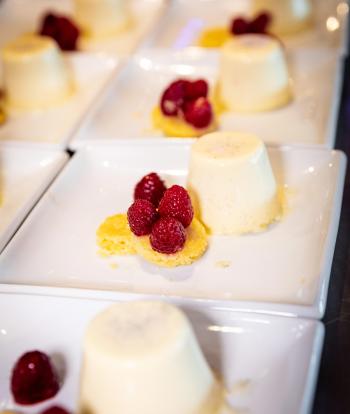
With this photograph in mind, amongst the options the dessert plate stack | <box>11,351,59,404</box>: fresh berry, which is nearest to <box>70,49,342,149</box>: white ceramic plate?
the dessert plate stack

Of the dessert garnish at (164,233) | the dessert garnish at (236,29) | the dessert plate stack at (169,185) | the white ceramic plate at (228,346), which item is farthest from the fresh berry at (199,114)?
the white ceramic plate at (228,346)

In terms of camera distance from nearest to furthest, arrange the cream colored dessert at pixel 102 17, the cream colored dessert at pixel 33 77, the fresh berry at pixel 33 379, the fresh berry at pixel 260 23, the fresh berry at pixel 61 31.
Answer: the fresh berry at pixel 33 379 < the cream colored dessert at pixel 33 77 < the fresh berry at pixel 260 23 < the fresh berry at pixel 61 31 < the cream colored dessert at pixel 102 17

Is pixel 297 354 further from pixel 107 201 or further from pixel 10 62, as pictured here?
pixel 10 62

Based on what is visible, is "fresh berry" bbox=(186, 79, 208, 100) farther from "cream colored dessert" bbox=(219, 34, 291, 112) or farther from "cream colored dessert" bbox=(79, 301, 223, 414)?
"cream colored dessert" bbox=(79, 301, 223, 414)

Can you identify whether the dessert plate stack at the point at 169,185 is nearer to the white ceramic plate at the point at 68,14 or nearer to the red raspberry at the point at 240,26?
the white ceramic plate at the point at 68,14

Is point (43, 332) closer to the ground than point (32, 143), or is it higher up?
→ closer to the ground

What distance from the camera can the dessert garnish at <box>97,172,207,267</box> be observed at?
1474mm

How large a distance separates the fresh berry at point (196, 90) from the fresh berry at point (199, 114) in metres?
0.03

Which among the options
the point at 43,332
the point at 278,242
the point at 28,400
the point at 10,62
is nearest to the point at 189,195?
the point at 278,242

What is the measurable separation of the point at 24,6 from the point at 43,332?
2119 millimetres

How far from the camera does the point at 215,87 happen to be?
2.26 metres

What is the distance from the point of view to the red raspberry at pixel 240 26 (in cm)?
252

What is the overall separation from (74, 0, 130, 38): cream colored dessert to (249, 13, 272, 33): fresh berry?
1.89 ft

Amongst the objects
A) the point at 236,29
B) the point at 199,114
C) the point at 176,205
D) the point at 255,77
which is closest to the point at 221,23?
the point at 236,29
